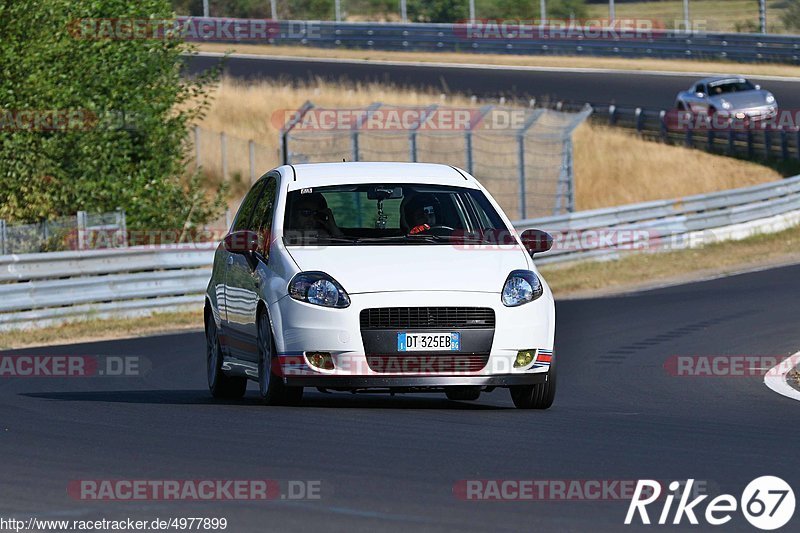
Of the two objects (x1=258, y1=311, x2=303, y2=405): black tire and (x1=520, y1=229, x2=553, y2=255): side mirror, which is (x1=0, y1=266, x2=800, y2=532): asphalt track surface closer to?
(x1=258, y1=311, x2=303, y2=405): black tire

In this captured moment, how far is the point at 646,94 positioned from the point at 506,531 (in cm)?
4294

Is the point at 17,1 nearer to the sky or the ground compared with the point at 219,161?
nearer to the sky

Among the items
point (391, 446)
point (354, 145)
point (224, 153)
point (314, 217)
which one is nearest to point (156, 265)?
point (354, 145)

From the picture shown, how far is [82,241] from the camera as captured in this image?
23.4m

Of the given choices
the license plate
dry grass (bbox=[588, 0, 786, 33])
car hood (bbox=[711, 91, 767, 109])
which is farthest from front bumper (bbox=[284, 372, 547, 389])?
dry grass (bbox=[588, 0, 786, 33])

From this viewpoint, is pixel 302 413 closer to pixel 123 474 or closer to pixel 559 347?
pixel 123 474

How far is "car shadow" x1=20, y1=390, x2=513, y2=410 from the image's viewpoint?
1077cm

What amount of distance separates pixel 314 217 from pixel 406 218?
2.02ft

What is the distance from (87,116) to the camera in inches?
979

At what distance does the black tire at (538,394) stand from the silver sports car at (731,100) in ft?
100

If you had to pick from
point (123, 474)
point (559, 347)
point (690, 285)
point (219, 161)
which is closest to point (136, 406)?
point (123, 474)

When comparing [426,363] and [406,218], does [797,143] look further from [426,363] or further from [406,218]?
[426,363]

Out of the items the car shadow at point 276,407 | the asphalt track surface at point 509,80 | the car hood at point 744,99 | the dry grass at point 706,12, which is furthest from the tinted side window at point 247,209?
the dry grass at point 706,12

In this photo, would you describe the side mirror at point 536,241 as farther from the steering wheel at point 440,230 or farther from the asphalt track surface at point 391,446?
the asphalt track surface at point 391,446
